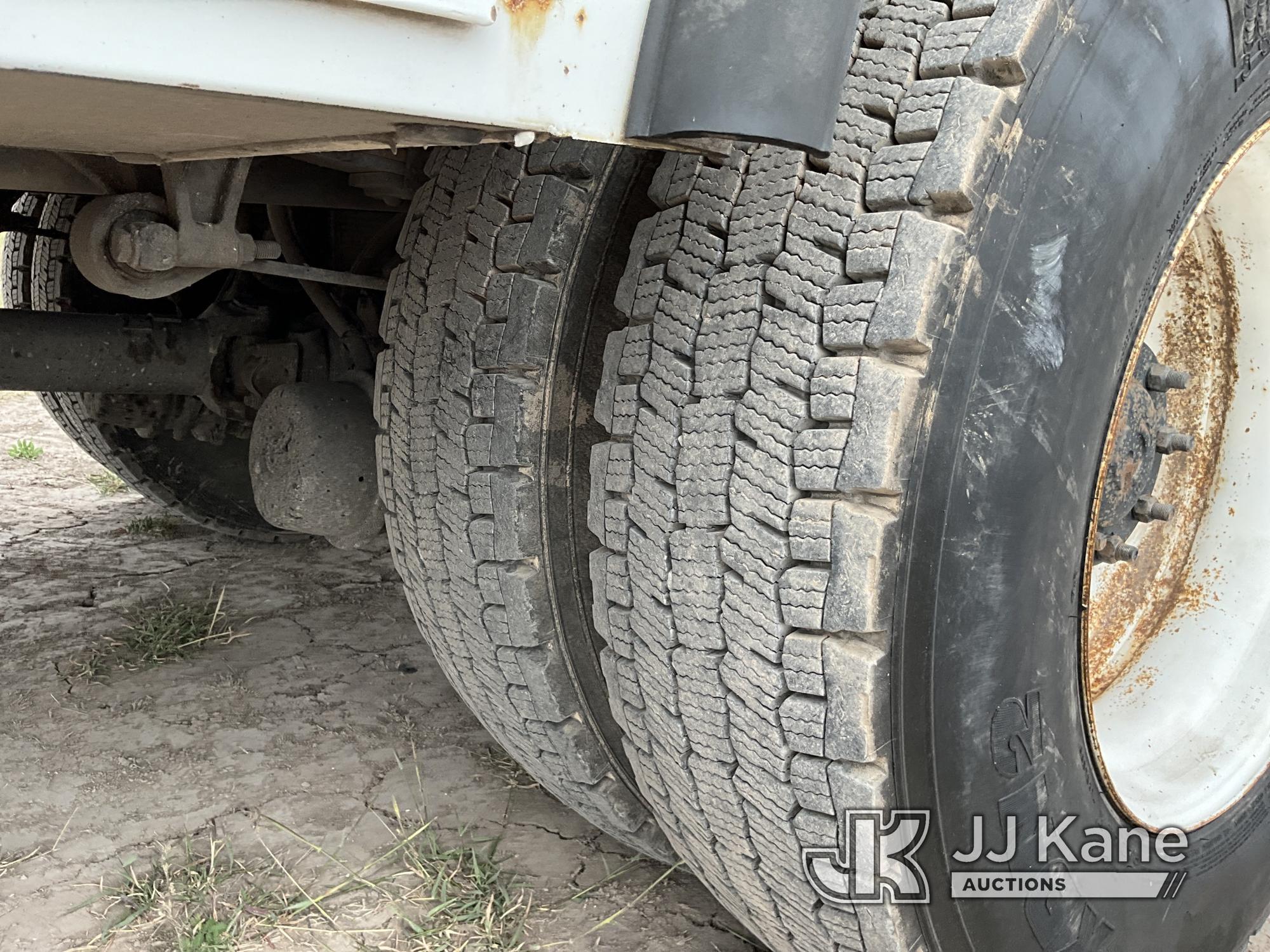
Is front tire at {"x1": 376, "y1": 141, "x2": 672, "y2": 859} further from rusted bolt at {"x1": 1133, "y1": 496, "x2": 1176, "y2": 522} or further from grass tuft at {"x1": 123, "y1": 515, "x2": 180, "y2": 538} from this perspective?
grass tuft at {"x1": 123, "y1": 515, "x2": 180, "y2": 538}

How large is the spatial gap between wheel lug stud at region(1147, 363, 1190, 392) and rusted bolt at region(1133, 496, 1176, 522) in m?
0.18

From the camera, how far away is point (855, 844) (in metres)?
1.04

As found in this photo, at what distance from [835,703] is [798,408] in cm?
27

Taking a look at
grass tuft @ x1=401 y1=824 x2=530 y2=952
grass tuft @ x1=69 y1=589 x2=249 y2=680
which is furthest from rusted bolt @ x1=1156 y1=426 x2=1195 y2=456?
grass tuft @ x1=69 y1=589 x2=249 y2=680

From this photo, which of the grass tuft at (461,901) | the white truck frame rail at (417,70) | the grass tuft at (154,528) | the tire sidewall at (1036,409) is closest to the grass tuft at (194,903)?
the grass tuft at (461,901)

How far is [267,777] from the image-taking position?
6.18ft

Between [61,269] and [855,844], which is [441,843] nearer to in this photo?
[855,844]

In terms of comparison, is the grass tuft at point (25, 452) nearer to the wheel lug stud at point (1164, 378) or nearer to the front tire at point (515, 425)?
the front tire at point (515, 425)

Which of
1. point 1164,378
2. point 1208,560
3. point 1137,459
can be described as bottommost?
point 1208,560

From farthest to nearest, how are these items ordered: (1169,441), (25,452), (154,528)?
(25,452), (154,528), (1169,441)

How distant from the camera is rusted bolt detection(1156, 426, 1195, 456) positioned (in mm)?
1443

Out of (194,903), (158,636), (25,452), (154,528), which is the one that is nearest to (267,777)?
(194,903)

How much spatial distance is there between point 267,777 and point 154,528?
161cm

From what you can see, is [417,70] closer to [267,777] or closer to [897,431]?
[897,431]
